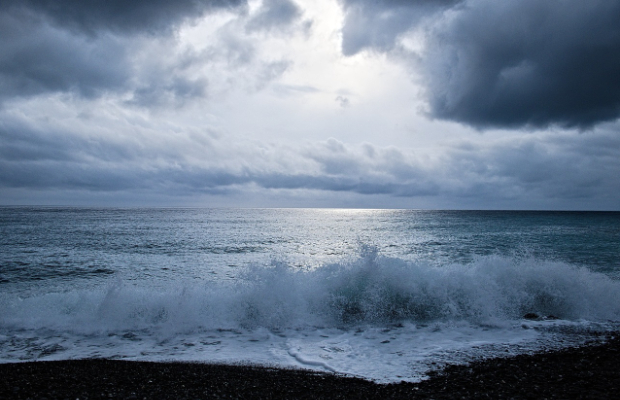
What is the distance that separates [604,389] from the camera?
638 centimetres

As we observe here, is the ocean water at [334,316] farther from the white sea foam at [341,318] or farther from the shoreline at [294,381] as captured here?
the shoreline at [294,381]

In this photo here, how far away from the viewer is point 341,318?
1255cm

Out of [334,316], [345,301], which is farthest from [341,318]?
[345,301]

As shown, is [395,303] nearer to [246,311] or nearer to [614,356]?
[246,311]

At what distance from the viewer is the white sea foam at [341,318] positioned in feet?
30.4

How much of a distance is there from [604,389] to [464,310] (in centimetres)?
683

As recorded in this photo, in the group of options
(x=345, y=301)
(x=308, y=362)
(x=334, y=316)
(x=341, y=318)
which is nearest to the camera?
(x=308, y=362)

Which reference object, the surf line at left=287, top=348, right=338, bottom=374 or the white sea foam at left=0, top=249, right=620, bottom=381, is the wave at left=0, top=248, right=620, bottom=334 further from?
the surf line at left=287, top=348, right=338, bottom=374

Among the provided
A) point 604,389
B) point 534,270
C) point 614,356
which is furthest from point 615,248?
point 604,389

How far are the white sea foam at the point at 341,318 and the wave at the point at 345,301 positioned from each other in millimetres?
46

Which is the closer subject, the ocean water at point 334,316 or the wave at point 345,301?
the ocean water at point 334,316

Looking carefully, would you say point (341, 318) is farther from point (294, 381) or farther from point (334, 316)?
point (294, 381)

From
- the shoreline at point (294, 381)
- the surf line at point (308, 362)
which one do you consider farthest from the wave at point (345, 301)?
the shoreline at point (294, 381)

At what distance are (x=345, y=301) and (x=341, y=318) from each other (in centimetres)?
133
